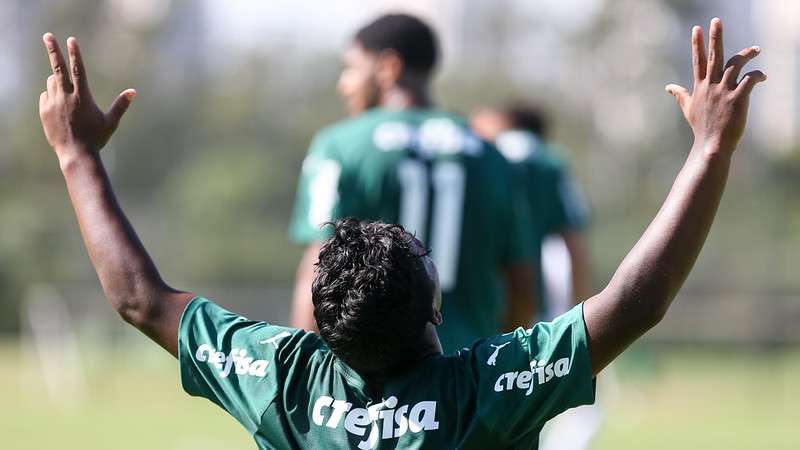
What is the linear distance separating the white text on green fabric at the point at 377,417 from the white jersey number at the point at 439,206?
72.7 inches

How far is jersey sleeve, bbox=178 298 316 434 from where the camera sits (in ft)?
9.75

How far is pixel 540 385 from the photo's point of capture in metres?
2.77

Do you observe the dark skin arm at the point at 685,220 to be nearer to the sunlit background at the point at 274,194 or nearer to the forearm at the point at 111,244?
the forearm at the point at 111,244

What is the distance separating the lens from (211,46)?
30.7 metres

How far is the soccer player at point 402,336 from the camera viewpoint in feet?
9.05

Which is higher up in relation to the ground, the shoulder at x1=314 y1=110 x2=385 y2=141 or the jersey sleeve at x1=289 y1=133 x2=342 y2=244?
the shoulder at x1=314 y1=110 x2=385 y2=141

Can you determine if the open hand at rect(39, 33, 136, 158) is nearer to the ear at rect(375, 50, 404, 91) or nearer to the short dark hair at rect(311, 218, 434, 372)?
the short dark hair at rect(311, 218, 434, 372)

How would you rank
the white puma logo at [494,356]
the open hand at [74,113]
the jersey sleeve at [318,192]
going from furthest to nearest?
the jersey sleeve at [318,192] < the open hand at [74,113] < the white puma logo at [494,356]

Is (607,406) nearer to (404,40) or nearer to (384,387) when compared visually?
(404,40)

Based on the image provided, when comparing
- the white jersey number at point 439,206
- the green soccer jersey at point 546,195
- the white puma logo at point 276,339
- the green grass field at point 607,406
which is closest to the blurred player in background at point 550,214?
the green soccer jersey at point 546,195

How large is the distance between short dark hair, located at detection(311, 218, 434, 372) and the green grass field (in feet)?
31.0

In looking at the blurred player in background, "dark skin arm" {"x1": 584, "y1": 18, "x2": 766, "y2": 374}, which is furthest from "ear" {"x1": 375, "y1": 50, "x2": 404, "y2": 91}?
"dark skin arm" {"x1": 584, "y1": 18, "x2": 766, "y2": 374}

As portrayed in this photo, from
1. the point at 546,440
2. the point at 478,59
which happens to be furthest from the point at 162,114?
the point at 546,440

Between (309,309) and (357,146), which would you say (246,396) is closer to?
(309,309)
